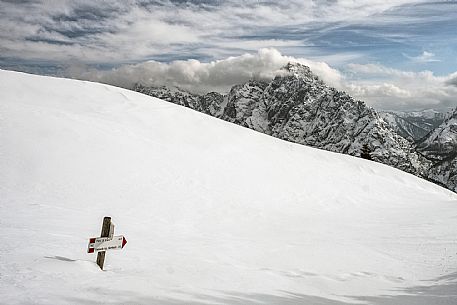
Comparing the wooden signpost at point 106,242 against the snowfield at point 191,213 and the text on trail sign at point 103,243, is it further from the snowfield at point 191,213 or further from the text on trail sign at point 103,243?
the snowfield at point 191,213

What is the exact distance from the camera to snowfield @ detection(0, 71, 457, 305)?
7.73 meters

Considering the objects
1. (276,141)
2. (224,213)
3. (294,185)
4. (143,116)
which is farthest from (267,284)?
(276,141)

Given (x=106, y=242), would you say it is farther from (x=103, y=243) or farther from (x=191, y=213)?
(x=191, y=213)

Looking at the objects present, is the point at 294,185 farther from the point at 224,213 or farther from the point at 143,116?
the point at 143,116

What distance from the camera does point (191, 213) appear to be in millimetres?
16734

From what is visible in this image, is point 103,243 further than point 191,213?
No

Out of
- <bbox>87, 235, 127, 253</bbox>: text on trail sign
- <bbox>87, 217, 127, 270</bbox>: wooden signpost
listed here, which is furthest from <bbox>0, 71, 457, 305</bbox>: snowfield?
<bbox>87, 235, 127, 253</bbox>: text on trail sign

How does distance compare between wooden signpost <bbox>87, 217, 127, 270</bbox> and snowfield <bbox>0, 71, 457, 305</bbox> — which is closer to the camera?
snowfield <bbox>0, 71, 457, 305</bbox>

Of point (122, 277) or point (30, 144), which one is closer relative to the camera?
point (122, 277)

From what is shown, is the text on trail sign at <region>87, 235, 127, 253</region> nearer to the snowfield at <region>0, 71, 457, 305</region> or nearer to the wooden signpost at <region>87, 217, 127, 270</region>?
the wooden signpost at <region>87, 217, 127, 270</region>

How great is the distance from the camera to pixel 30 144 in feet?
62.0

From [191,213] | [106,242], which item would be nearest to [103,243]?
[106,242]

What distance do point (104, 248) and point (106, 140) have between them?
49.2 feet

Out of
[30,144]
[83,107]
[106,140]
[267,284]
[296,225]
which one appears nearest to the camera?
[267,284]
